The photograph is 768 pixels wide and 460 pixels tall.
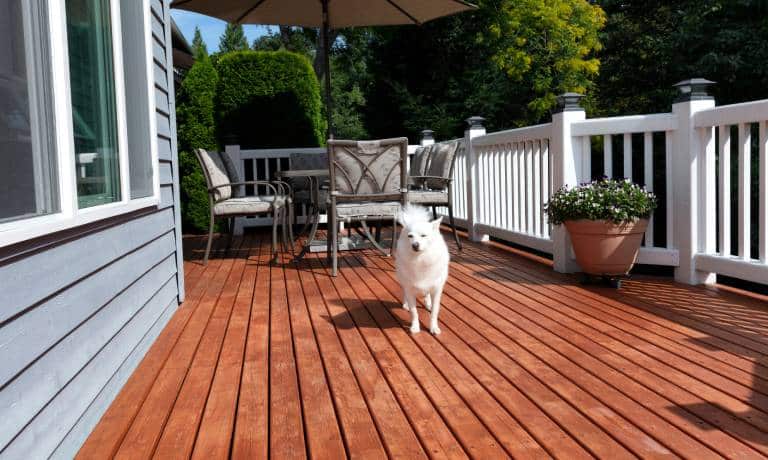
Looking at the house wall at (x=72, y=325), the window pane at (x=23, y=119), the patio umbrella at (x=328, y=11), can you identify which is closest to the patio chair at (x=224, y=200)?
the patio umbrella at (x=328, y=11)

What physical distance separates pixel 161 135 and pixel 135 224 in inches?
35.5

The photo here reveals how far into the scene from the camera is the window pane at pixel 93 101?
2.02 metres

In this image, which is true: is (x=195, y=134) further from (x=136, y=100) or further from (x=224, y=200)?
(x=136, y=100)

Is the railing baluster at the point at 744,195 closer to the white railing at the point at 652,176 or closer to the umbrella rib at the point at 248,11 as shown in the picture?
the white railing at the point at 652,176

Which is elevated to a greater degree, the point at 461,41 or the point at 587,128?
the point at 461,41

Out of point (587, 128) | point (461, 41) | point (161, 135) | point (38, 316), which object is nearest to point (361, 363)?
point (38, 316)

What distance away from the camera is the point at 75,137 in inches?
77.2

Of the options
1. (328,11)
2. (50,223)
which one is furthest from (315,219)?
(50,223)

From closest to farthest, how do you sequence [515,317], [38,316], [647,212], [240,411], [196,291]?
[38,316]
[240,411]
[515,317]
[647,212]
[196,291]

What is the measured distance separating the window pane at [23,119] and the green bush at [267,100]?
6151 millimetres

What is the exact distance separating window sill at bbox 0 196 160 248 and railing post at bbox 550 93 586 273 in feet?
9.52

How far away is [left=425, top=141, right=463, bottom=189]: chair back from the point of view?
5.63m

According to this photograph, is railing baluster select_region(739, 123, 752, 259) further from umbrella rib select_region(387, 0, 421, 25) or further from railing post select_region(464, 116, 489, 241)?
umbrella rib select_region(387, 0, 421, 25)

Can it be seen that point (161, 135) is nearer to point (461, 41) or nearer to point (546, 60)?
point (461, 41)
